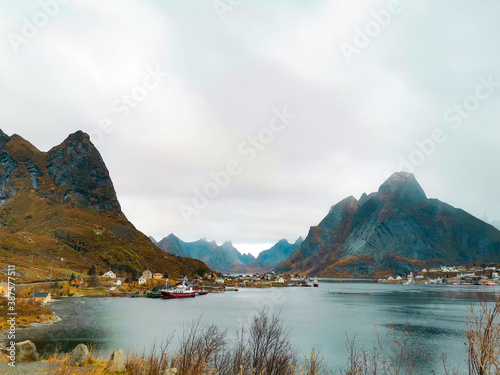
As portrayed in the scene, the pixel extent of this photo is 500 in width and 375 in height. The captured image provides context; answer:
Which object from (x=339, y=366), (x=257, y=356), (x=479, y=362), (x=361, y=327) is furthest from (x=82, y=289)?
(x=479, y=362)

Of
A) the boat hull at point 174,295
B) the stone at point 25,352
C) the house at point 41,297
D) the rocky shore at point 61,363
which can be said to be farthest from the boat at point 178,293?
the rocky shore at point 61,363

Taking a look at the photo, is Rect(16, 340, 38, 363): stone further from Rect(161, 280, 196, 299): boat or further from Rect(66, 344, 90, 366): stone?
Rect(161, 280, 196, 299): boat

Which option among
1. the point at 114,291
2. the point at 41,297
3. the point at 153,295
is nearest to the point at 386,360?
the point at 41,297

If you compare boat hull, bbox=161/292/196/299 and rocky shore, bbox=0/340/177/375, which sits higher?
rocky shore, bbox=0/340/177/375

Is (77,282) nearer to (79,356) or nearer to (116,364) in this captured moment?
(79,356)

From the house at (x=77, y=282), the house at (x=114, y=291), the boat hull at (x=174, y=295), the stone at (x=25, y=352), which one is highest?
the stone at (x=25, y=352)

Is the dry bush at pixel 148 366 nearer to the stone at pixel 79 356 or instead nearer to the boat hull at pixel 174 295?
the stone at pixel 79 356

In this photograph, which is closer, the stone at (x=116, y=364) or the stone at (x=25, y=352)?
the stone at (x=116, y=364)

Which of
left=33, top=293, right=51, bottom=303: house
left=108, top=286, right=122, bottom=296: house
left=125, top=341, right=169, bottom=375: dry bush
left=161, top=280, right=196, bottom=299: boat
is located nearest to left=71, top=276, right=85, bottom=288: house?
left=108, top=286, right=122, bottom=296: house

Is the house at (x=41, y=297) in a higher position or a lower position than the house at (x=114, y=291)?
higher

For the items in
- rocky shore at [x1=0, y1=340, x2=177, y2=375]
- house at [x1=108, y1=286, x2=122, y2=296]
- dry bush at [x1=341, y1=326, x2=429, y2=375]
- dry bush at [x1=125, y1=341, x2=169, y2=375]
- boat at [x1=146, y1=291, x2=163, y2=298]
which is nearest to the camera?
dry bush at [x1=341, y1=326, x2=429, y2=375]

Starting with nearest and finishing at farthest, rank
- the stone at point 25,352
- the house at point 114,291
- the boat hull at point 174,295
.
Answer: the stone at point 25,352 < the house at point 114,291 < the boat hull at point 174,295
